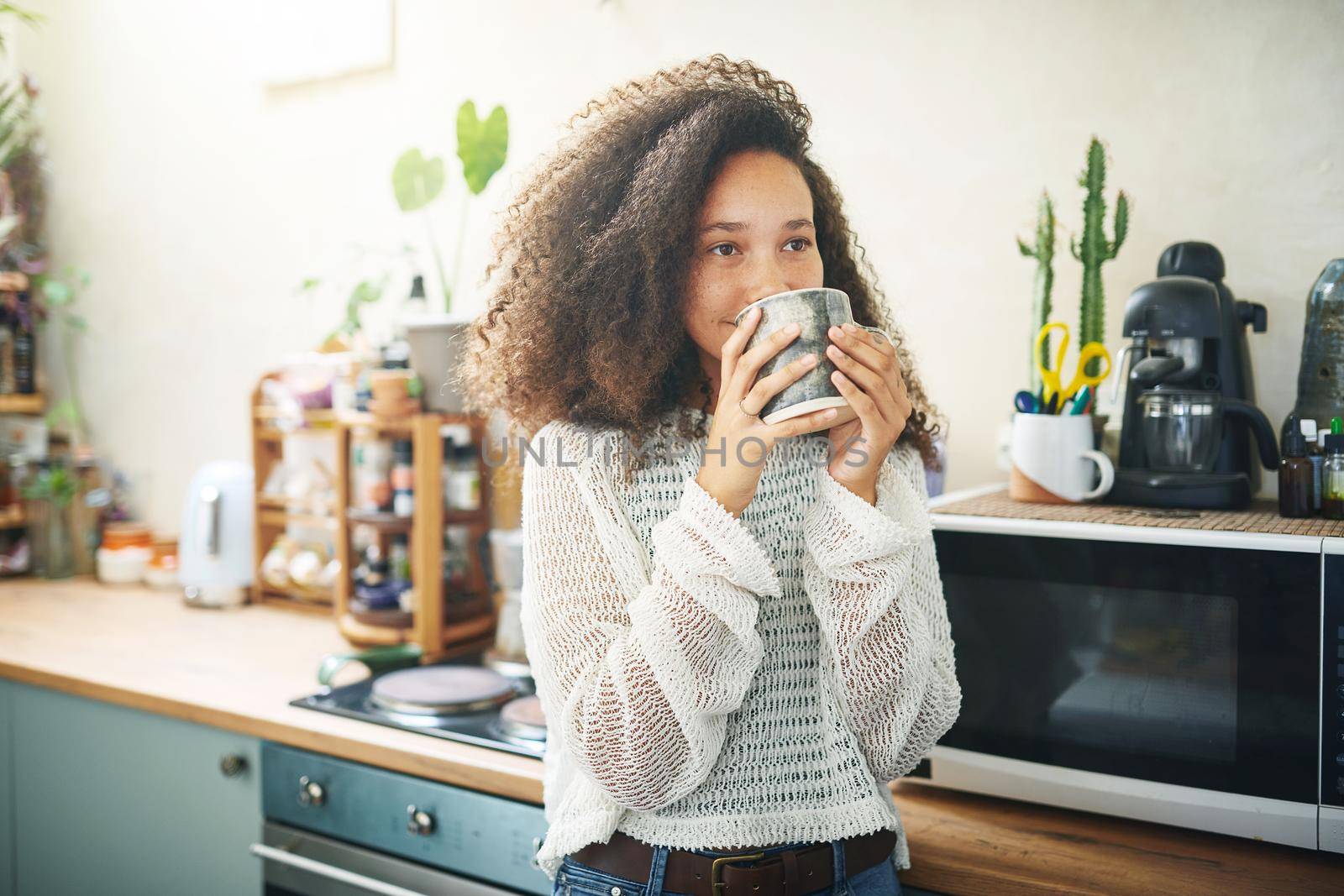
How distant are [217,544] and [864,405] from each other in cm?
170

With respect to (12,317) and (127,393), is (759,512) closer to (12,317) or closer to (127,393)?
(127,393)

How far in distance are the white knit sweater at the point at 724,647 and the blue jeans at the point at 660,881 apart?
1 cm

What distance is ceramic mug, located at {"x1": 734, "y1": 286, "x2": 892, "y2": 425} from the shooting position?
685 mm

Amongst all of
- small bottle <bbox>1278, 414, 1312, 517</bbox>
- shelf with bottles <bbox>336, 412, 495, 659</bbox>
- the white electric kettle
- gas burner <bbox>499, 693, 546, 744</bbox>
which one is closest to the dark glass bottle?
the white electric kettle

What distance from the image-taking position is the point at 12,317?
7.84ft

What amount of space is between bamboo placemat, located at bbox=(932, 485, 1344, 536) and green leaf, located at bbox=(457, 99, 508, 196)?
93 cm

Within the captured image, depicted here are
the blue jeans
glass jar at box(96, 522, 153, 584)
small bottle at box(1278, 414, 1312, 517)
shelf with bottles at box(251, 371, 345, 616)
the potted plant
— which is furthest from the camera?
glass jar at box(96, 522, 153, 584)

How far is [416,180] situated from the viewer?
5.58 feet

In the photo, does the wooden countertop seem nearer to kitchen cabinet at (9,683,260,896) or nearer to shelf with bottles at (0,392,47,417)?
kitchen cabinet at (9,683,260,896)

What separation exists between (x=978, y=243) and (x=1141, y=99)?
269mm

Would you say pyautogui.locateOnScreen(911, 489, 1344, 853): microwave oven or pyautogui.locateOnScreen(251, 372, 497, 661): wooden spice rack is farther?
pyautogui.locateOnScreen(251, 372, 497, 661): wooden spice rack

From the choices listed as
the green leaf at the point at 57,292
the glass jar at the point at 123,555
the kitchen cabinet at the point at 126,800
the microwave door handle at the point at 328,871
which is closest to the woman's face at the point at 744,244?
the microwave door handle at the point at 328,871

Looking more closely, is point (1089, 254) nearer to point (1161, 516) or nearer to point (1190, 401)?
point (1190, 401)

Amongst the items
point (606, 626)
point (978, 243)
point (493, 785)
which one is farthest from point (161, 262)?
point (606, 626)
